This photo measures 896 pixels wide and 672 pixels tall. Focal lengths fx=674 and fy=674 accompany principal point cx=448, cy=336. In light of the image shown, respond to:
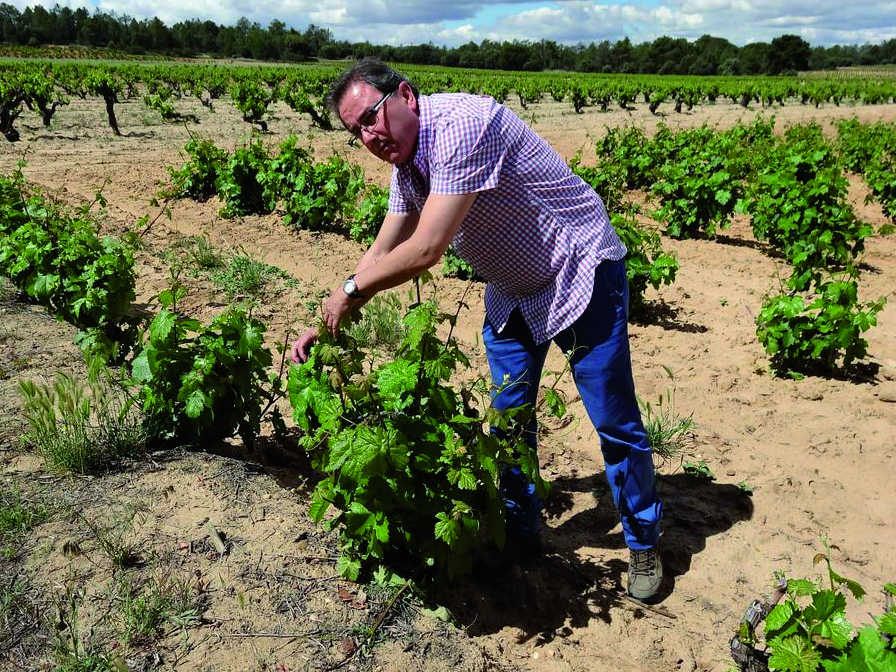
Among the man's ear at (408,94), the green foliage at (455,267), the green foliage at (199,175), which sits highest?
the man's ear at (408,94)

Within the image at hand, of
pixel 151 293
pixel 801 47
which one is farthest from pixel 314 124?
pixel 801 47

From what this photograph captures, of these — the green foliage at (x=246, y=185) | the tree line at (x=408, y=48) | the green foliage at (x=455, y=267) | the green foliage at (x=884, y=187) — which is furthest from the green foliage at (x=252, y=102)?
the tree line at (x=408, y=48)

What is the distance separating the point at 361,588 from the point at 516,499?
2.35 feet

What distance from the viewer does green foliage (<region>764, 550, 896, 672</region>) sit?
61.2 inches

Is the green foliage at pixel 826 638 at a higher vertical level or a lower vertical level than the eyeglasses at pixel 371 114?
lower

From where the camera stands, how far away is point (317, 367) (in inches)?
100

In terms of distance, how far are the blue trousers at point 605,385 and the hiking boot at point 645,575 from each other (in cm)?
5

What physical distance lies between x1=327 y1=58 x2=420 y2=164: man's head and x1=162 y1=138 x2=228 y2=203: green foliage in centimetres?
740

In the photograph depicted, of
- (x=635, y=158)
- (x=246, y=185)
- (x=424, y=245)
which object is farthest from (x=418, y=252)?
(x=635, y=158)

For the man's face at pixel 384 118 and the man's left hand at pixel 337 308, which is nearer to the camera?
the man's face at pixel 384 118

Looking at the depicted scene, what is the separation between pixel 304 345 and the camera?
2482 mm

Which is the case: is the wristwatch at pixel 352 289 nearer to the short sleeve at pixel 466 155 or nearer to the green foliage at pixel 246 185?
the short sleeve at pixel 466 155

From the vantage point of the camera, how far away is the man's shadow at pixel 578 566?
8.39 feet

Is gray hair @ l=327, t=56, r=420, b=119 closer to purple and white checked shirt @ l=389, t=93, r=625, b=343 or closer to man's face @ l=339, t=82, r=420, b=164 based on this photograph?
man's face @ l=339, t=82, r=420, b=164
